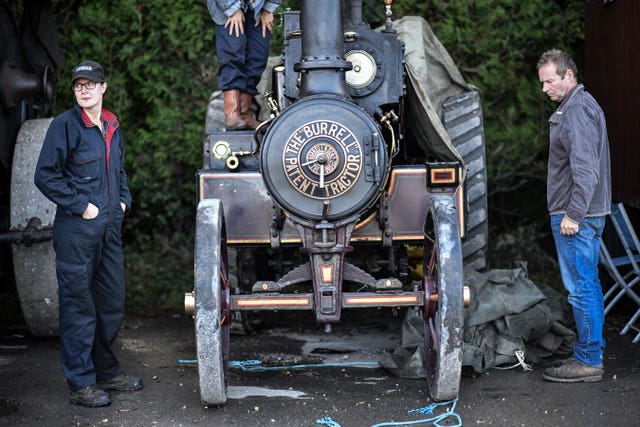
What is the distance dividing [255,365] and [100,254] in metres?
1.17

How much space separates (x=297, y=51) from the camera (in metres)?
5.59

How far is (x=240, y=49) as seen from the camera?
19.3 feet

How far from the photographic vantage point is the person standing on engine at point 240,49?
19.1 feet

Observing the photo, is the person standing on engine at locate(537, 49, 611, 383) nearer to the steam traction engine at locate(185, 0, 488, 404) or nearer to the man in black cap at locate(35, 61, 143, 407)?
the steam traction engine at locate(185, 0, 488, 404)

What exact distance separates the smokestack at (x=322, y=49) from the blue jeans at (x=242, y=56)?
0.96 meters

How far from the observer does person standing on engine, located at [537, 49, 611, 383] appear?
5.13 meters

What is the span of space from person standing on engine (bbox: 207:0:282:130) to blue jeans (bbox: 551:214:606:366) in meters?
1.97

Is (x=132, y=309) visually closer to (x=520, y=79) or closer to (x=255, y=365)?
(x=255, y=365)

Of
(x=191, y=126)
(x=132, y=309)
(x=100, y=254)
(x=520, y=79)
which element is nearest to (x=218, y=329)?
(x=100, y=254)

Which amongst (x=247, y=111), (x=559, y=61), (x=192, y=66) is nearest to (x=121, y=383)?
(x=247, y=111)

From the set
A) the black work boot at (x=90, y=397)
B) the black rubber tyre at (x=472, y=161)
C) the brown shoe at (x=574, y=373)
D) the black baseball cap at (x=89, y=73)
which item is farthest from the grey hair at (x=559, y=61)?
the black work boot at (x=90, y=397)

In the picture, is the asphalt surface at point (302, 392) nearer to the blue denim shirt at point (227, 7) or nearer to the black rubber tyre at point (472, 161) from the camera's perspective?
the black rubber tyre at point (472, 161)

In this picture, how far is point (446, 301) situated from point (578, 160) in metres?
1.07

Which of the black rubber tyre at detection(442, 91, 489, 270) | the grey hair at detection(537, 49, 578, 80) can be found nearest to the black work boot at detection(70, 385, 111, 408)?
the black rubber tyre at detection(442, 91, 489, 270)
